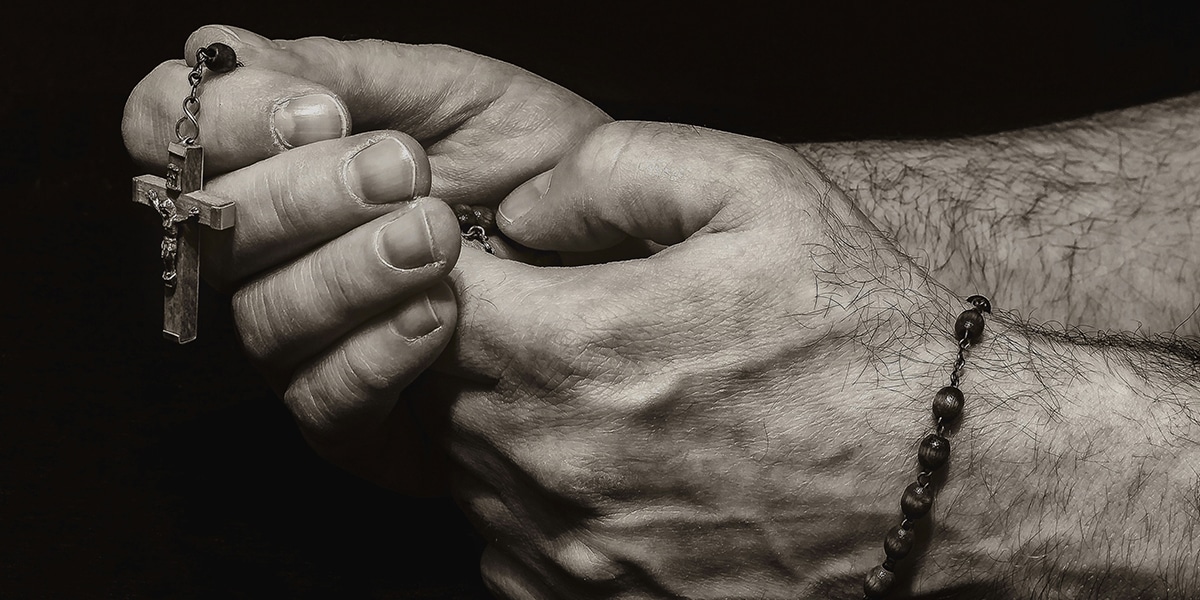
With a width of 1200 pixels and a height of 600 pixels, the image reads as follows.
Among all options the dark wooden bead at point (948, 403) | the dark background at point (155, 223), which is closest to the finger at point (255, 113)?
the dark background at point (155, 223)

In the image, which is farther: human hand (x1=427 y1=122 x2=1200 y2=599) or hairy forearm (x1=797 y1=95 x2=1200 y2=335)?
hairy forearm (x1=797 y1=95 x2=1200 y2=335)

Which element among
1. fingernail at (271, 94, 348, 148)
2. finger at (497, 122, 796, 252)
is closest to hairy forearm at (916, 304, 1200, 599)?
finger at (497, 122, 796, 252)

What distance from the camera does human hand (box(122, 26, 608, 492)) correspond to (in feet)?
2.71

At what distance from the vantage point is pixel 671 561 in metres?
0.88

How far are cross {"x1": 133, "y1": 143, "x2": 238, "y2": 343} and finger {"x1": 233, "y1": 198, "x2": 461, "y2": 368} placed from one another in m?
0.04

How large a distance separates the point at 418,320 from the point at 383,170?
0.37 ft

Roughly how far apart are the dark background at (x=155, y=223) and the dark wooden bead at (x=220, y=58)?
16.4 inches

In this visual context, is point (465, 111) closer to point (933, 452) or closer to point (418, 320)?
point (418, 320)

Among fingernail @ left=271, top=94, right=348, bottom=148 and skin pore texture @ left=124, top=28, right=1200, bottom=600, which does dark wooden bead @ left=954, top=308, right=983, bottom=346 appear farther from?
fingernail @ left=271, top=94, right=348, bottom=148

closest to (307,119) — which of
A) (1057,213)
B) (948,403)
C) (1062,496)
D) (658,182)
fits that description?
(658,182)

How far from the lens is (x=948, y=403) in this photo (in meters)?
0.84

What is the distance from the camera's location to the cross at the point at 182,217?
0.85m

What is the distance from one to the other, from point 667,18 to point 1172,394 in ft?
3.08

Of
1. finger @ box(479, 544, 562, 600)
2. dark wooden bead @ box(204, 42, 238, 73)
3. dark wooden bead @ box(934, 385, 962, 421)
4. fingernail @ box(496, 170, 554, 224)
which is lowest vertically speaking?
finger @ box(479, 544, 562, 600)
